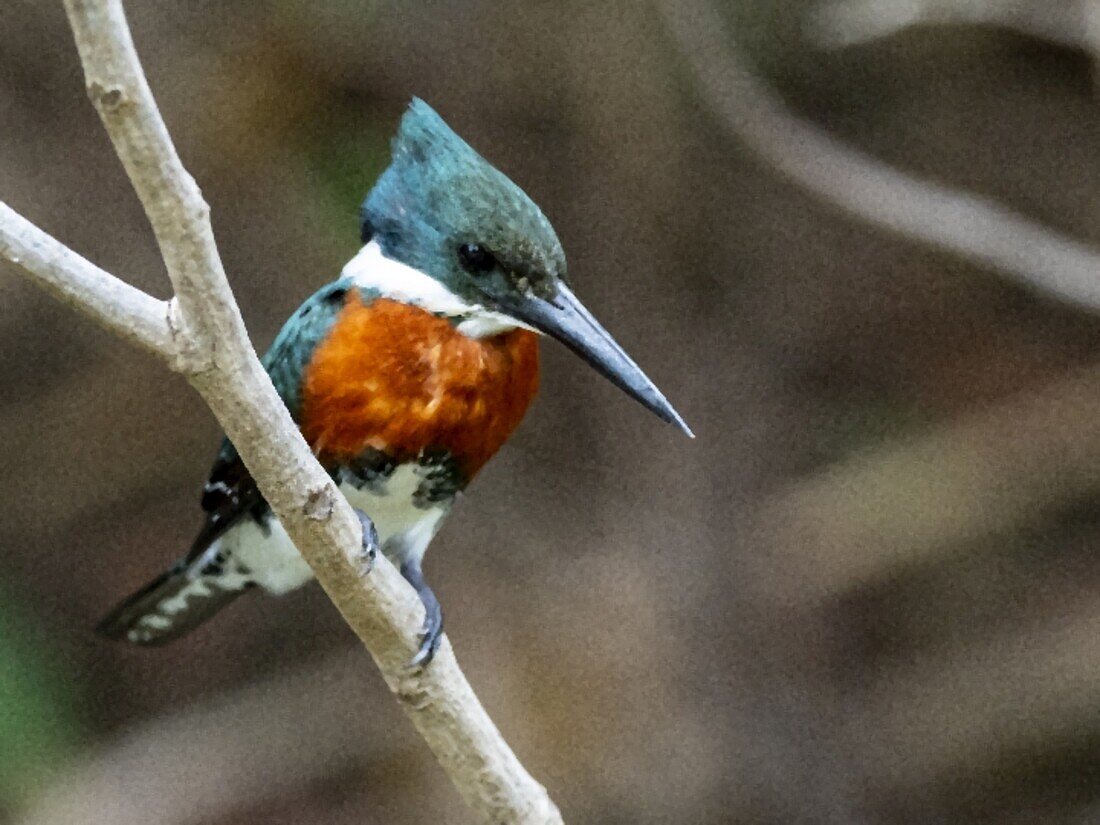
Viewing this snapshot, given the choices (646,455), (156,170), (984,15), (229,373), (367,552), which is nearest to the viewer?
(156,170)

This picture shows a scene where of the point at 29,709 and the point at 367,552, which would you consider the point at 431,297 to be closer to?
the point at 367,552

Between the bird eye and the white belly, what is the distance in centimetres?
23

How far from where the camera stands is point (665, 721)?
9.24ft

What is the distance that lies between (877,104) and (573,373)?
0.81m

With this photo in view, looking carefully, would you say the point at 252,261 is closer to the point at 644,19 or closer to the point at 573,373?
the point at 573,373

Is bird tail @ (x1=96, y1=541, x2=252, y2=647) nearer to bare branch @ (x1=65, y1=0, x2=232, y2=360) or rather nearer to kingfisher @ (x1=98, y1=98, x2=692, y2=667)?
kingfisher @ (x1=98, y1=98, x2=692, y2=667)

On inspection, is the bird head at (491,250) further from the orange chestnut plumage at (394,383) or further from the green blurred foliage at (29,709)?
the green blurred foliage at (29,709)

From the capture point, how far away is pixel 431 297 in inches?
59.9

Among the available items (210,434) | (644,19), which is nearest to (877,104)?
(644,19)

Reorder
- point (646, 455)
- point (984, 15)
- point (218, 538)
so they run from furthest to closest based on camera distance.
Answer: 1. point (646, 455)
2. point (984, 15)
3. point (218, 538)

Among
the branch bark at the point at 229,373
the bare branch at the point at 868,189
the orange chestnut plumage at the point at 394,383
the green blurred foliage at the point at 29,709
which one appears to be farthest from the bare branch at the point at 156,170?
the green blurred foliage at the point at 29,709

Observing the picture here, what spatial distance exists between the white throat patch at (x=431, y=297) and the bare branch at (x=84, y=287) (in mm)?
460

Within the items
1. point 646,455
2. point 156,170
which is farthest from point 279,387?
point 646,455

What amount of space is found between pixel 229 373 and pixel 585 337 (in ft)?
1.53
